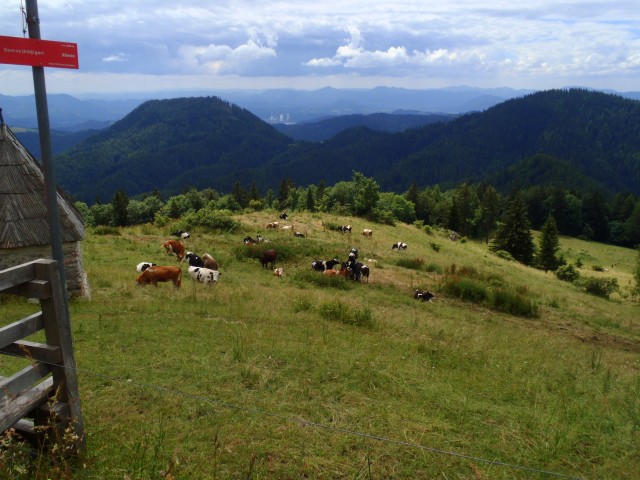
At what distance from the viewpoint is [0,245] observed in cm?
1171

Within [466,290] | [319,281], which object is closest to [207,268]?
[319,281]

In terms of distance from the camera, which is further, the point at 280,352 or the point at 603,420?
the point at 280,352

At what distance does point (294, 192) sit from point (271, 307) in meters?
84.1

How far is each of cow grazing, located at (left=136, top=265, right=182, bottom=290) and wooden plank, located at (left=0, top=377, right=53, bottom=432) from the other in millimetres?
11590

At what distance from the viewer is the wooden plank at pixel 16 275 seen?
377cm

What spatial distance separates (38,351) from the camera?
422 cm

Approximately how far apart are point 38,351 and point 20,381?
1.04ft

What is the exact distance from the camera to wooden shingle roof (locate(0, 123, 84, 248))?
462 inches

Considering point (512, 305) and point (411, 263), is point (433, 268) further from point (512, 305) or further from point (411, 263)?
point (512, 305)

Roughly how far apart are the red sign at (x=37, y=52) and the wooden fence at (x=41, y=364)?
207cm

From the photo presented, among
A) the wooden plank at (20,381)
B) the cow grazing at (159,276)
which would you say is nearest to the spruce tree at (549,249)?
the cow grazing at (159,276)

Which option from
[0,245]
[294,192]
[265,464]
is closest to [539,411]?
[265,464]

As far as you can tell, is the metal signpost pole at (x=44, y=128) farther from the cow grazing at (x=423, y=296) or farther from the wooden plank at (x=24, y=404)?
the cow grazing at (x=423, y=296)

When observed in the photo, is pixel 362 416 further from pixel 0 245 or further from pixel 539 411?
pixel 0 245
